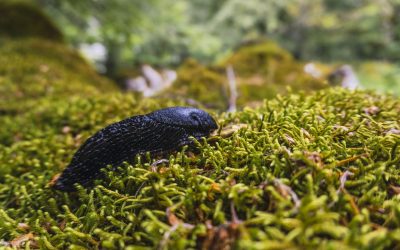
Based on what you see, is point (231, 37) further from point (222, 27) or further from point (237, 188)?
point (237, 188)

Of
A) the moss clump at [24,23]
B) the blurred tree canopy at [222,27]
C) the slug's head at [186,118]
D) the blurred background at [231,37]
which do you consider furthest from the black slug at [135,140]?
the moss clump at [24,23]

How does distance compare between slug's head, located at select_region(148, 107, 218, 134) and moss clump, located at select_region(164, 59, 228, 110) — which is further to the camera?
moss clump, located at select_region(164, 59, 228, 110)

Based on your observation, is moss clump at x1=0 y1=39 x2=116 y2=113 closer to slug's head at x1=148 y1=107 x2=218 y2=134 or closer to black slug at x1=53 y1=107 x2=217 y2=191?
black slug at x1=53 y1=107 x2=217 y2=191

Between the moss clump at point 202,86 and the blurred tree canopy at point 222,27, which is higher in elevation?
the blurred tree canopy at point 222,27

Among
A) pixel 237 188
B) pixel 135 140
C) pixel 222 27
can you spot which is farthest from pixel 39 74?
pixel 222 27

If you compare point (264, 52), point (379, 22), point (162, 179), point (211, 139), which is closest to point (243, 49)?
point (264, 52)

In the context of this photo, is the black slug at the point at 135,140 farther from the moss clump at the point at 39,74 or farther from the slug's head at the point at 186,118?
the moss clump at the point at 39,74

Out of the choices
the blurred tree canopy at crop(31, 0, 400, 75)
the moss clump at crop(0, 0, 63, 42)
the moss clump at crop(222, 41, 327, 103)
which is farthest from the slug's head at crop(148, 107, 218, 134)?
the moss clump at crop(0, 0, 63, 42)
